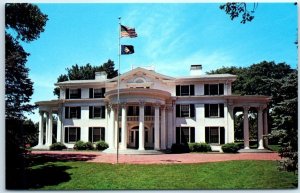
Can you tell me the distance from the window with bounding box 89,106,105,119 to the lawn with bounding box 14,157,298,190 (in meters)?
7.80

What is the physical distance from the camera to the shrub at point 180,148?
1692 cm

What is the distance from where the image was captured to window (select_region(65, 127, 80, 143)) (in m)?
16.9

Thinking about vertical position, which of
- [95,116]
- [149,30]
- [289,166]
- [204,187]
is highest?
[149,30]

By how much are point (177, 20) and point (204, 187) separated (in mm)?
5074

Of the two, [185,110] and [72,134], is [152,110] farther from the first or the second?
[72,134]

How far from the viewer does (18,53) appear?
10.4m

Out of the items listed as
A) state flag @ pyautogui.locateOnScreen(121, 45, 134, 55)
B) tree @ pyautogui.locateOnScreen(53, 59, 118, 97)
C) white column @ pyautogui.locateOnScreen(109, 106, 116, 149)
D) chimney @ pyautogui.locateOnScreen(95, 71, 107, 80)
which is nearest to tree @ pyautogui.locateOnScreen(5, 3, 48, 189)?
tree @ pyautogui.locateOnScreen(53, 59, 118, 97)

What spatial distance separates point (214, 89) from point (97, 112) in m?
6.69

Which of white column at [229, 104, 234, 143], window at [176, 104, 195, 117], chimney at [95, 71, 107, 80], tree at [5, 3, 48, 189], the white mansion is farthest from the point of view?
window at [176, 104, 195, 117]

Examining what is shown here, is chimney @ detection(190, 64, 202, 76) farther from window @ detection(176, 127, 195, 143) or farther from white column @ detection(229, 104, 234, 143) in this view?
window @ detection(176, 127, 195, 143)

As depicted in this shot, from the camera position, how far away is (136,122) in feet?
58.3

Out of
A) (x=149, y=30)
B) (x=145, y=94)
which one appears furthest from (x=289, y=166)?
(x=145, y=94)

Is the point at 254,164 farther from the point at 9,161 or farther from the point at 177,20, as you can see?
the point at 9,161

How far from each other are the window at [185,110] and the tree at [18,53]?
A: 30.7 feet
